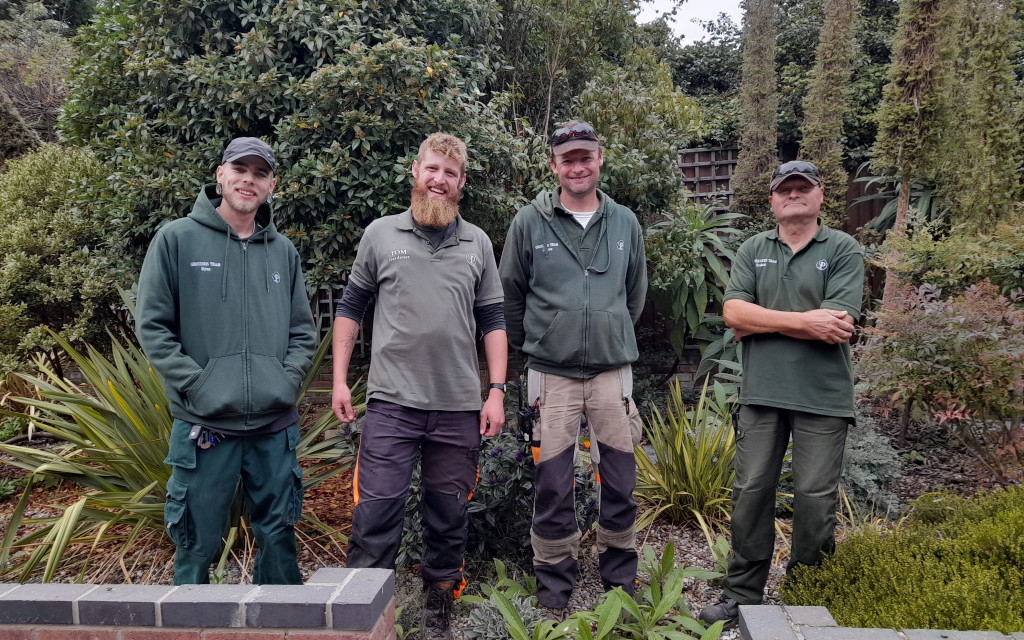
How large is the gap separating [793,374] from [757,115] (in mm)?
Result: 7708

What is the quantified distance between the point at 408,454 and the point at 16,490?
355 centimetres

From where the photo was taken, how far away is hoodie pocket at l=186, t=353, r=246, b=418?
2479 mm

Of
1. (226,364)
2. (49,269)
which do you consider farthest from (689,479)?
(49,269)

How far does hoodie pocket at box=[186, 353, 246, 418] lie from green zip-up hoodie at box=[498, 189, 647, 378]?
1.20m

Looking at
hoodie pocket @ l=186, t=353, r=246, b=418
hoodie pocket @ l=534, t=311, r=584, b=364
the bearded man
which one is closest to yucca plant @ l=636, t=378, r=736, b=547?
hoodie pocket @ l=534, t=311, r=584, b=364

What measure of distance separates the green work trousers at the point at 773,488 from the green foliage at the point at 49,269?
14.8ft

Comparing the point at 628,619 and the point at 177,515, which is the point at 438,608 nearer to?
the point at 628,619

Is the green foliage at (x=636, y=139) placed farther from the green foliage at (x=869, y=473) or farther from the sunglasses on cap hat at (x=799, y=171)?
the sunglasses on cap hat at (x=799, y=171)

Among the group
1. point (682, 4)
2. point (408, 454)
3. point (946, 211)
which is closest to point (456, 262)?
point (408, 454)

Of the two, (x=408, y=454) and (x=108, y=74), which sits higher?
(x=108, y=74)

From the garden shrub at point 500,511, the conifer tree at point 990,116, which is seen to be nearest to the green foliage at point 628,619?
the garden shrub at point 500,511

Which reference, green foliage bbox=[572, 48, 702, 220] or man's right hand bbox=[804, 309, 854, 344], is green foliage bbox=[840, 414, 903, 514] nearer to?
man's right hand bbox=[804, 309, 854, 344]

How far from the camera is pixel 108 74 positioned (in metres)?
4.74

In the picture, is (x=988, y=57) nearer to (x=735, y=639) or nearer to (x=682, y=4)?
(x=735, y=639)
